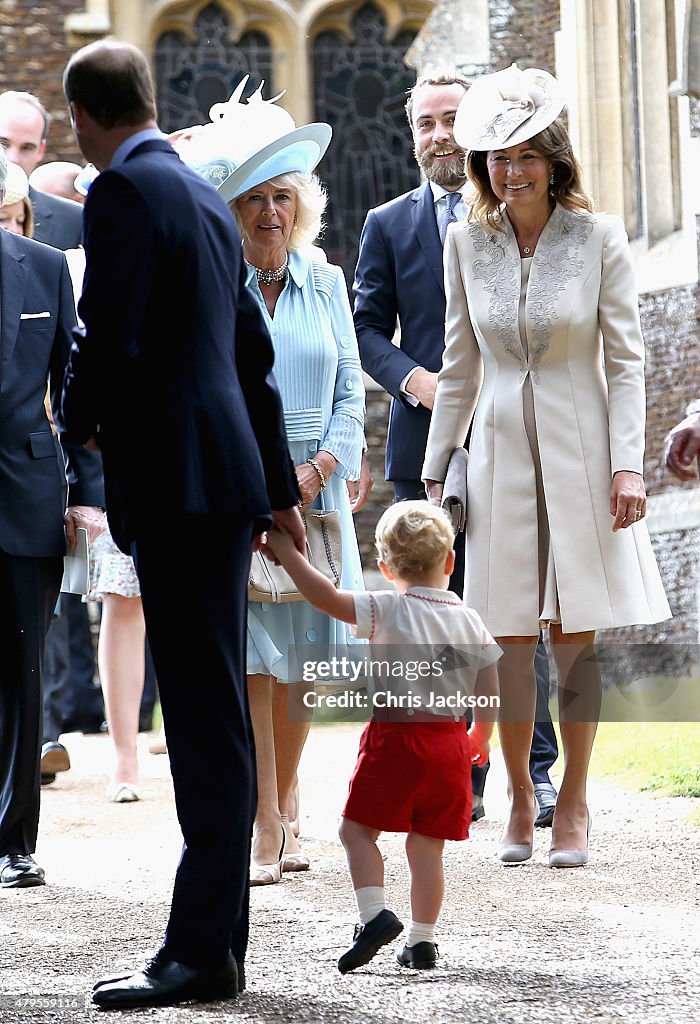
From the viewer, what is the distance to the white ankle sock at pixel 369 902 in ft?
11.5

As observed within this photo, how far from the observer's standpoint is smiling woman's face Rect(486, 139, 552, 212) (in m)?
5.03

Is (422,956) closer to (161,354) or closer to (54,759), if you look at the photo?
(161,354)

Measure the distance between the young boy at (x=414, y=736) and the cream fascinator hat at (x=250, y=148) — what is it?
62.9 inches

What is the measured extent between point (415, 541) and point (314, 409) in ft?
5.17

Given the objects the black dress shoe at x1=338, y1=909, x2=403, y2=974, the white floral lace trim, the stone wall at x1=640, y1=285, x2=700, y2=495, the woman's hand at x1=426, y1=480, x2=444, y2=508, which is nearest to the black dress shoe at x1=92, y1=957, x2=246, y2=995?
the black dress shoe at x1=338, y1=909, x2=403, y2=974

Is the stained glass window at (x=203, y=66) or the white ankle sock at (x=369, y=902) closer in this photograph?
the white ankle sock at (x=369, y=902)

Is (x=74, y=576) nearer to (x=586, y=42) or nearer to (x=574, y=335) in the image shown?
(x=574, y=335)

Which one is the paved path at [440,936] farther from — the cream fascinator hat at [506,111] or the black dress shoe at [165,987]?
the cream fascinator hat at [506,111]

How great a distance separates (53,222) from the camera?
794 cm

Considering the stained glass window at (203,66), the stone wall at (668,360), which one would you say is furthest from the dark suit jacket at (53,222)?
the stained glass window at (203,66)

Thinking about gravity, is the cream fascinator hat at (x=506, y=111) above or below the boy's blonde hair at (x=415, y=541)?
above

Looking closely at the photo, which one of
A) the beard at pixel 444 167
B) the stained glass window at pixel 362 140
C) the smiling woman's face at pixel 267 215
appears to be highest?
the stained glass window at pixel 362 140

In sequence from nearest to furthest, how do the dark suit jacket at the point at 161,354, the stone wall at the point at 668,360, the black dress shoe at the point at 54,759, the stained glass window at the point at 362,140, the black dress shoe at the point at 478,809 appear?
the dark suit jacket at the point at 161,354 < the black dress shoe at the point at 478,809 < the black dress shoe at the point at 54,759 < the stone wall at the point at 668,360 < the stained glass window at the point at 362,140

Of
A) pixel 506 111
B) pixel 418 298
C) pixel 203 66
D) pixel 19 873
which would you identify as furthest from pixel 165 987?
pixel 203 66
